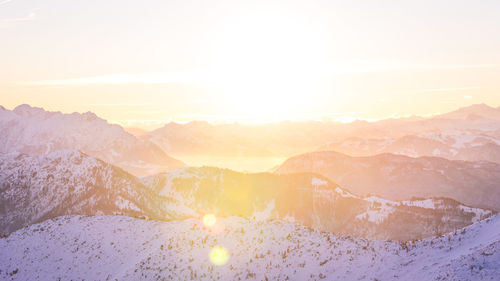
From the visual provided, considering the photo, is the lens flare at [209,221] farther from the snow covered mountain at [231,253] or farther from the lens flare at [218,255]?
the lens flare at [218,255]

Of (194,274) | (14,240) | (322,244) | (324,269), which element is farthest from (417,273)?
(14,240)

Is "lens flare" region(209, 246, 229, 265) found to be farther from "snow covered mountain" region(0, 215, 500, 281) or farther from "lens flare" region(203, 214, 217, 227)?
"lens flare" region(203, 214, 217, 227)

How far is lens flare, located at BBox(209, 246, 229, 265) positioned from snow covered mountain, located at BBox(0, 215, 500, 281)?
255 millimetres

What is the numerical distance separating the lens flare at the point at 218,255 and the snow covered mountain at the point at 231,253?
255mm

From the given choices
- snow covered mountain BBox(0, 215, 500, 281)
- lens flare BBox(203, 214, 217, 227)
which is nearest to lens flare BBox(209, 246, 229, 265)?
snow covered mountain BBox(0, 215, 500, 281)

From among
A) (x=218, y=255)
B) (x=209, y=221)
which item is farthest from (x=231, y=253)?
(x=209, y=221)

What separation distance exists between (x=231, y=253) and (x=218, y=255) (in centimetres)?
149

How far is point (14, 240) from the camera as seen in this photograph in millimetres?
54719

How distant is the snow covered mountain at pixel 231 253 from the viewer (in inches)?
1188

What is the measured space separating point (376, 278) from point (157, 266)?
76.1 feet

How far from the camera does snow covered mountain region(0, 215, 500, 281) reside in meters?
30.2

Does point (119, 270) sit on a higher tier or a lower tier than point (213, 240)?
lower

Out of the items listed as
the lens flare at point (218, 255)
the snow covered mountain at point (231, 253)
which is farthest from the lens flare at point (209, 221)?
the lens flare at point (218, 255)

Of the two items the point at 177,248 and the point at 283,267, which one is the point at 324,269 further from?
the point at 177,248
